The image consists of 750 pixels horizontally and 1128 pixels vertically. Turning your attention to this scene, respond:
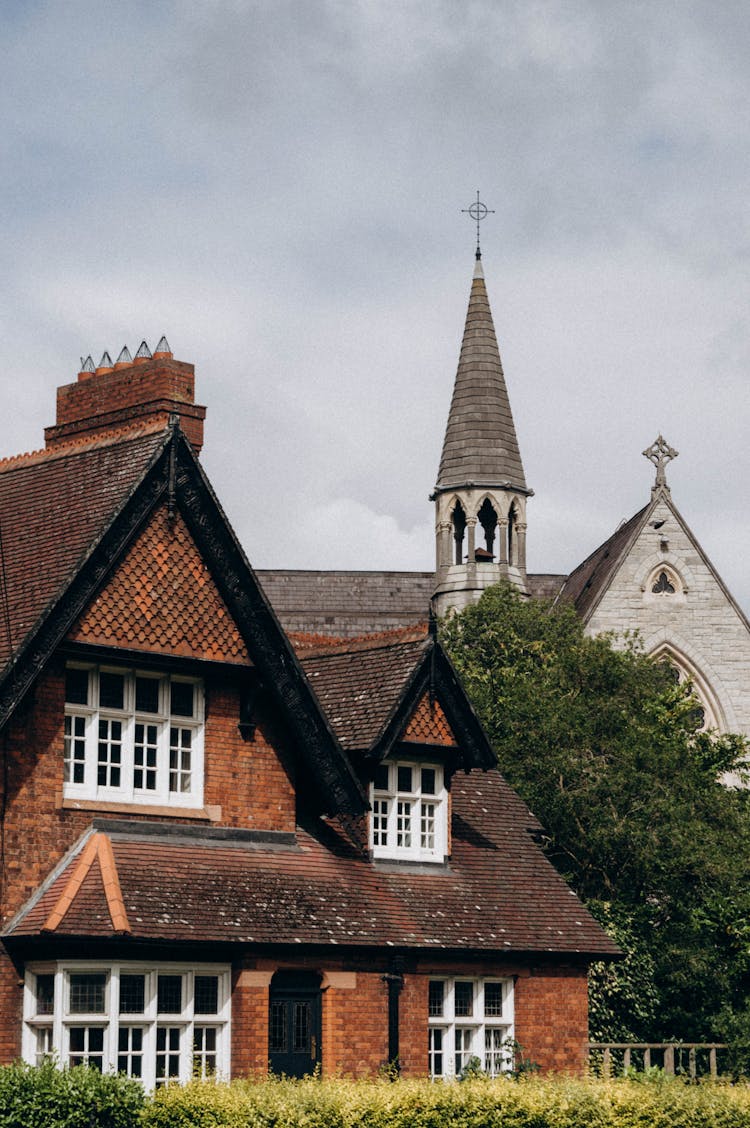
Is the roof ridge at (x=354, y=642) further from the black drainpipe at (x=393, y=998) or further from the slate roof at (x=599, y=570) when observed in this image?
the slate roof at (x=599, y=570)

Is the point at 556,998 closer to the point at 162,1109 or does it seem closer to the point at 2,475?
the point at 162,1109

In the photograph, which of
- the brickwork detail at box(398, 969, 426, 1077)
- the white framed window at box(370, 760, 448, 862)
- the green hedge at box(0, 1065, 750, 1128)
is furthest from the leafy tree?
the green hedge at box(0, 1065, 750, 1128)

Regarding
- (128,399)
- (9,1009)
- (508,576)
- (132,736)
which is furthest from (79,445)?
(508,576)

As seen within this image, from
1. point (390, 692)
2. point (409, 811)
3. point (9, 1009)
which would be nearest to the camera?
point (9, 1009)

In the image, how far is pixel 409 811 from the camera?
93.0 ft

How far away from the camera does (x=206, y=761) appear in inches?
998

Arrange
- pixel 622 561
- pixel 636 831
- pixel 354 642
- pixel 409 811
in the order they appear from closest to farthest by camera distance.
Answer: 1. pixel 409 811
2. pixel 354 642
3. pixel 636 831
4. pixel 622 561

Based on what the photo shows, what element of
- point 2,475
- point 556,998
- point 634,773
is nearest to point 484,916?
point 556,998

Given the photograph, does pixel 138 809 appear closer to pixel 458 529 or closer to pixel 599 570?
pixel 599 570

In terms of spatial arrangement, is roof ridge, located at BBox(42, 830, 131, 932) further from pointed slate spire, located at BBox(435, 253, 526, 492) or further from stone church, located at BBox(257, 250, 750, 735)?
pointed slate spire, located at BBox(435, 253, 526, 492)

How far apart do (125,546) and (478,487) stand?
49160mm

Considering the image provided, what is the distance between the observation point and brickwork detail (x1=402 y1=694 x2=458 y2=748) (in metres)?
27.8

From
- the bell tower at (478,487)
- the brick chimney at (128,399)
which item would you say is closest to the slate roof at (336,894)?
the brick chimney at (128,399)

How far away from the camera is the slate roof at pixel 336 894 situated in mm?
23062
